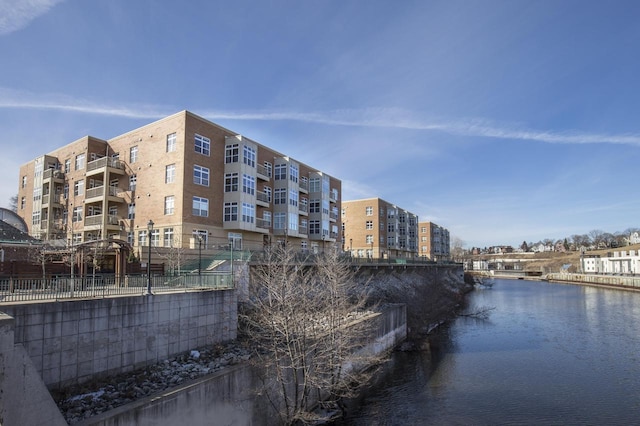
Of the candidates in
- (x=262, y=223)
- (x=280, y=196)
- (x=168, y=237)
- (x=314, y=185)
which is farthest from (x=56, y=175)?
(x=314, y=185)

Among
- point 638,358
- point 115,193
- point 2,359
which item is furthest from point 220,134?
point 638,358

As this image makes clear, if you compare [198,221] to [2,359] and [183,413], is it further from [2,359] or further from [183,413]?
[2,359]

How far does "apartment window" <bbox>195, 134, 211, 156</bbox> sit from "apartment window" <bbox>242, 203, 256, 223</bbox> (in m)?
5.48

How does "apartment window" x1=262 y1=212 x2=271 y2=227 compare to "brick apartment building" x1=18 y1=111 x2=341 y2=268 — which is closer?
"brick apartment building" x1=18 y1=111 x2=341 y2=268

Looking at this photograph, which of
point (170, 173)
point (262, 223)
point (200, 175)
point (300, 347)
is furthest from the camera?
point (262, 223)

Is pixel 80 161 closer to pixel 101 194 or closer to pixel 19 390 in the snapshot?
pixel 101 194

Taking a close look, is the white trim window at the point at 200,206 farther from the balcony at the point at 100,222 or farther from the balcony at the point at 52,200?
the balcony at the point at 52,200

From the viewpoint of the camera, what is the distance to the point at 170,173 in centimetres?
3108

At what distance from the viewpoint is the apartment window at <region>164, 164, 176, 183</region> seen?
101ft

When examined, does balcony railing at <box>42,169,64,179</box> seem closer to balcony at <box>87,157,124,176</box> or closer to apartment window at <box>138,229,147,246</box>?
balcony at <box>87,157,124,176</box>

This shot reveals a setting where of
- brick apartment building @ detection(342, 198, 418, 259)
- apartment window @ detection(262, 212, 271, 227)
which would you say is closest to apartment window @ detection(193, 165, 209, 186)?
apartment window @ detection(262, 212, 271, 227)

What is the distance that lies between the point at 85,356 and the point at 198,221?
19915 mm

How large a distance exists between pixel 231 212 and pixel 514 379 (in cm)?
2401

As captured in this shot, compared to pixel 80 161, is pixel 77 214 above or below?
below
